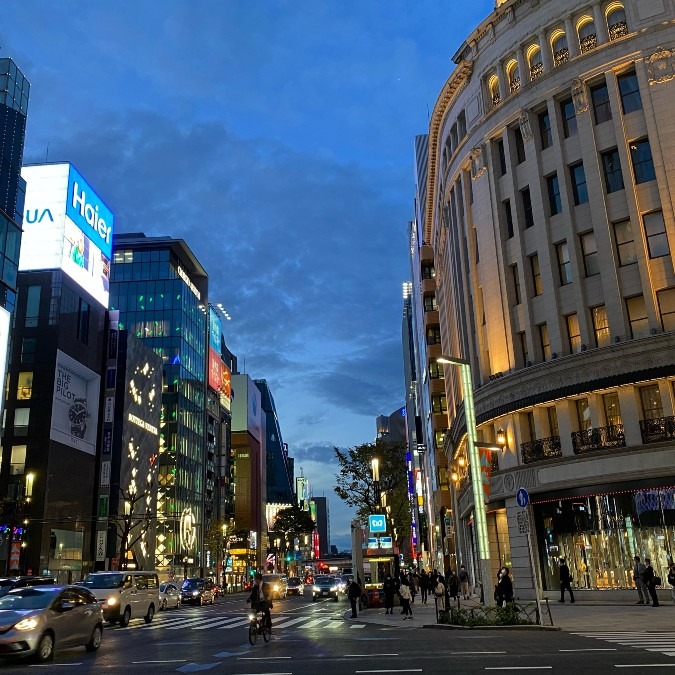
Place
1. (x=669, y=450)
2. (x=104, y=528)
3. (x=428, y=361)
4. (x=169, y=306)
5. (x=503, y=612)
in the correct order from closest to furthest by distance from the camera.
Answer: (x=503, y=612) < (x=669, y=450) < (x=428, y=361) < (x=104, y=528) < (x=169, y=306)

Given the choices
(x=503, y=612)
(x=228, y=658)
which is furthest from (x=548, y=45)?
(x=228, y=658)

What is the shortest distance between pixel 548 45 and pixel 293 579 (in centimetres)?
6184

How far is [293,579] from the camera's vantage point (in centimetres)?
7931

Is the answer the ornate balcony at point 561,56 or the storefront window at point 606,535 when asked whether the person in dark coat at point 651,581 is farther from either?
the ornate balcony at point 561,56

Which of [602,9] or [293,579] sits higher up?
[602,9]

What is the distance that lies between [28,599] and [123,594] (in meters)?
12.8

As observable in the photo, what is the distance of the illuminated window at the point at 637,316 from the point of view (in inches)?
1191

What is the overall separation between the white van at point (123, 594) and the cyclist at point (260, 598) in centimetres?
962

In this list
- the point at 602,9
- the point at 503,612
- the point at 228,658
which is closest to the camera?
the point at 228,658

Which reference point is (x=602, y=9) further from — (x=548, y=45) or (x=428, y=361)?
(x=428, y=361)

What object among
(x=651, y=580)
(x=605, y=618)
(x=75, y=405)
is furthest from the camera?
(x=75, y=405)

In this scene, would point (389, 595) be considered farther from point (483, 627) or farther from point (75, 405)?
point (75, 405)

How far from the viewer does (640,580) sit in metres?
25.8

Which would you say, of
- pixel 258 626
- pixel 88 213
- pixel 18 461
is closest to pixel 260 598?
pixel 258 626
